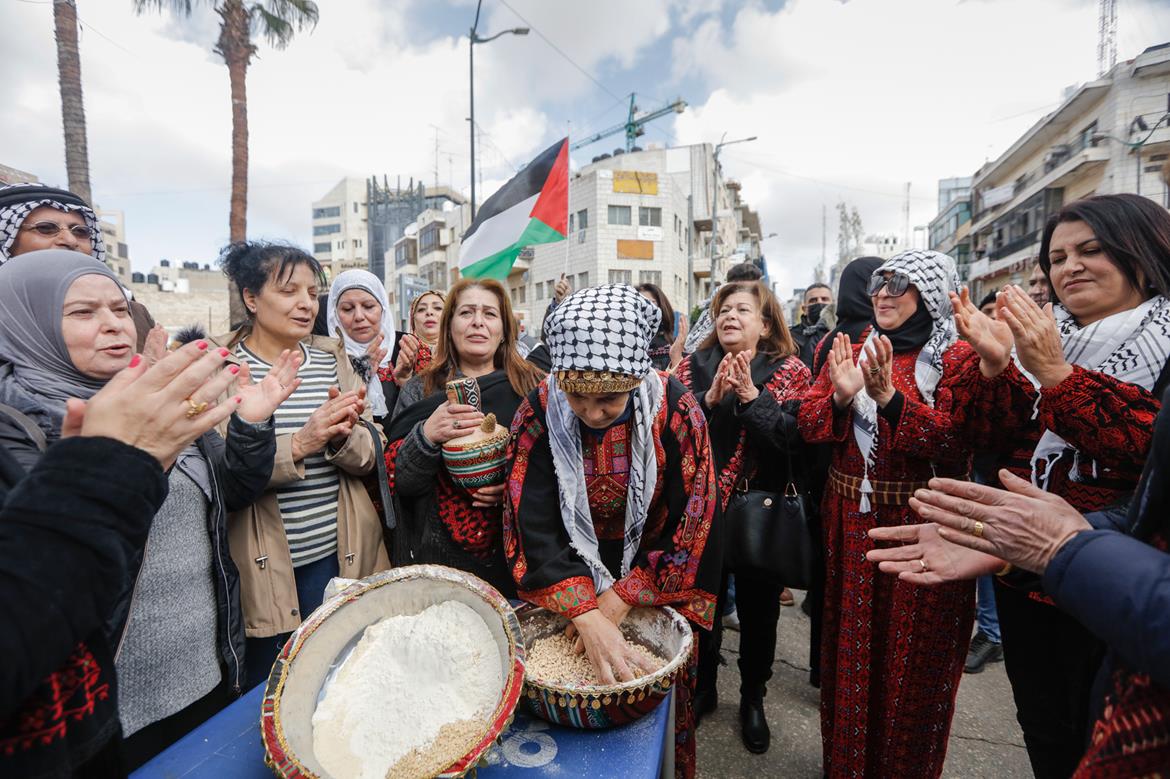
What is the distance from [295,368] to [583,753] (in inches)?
55.4

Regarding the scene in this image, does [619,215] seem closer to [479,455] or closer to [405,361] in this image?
[405,361]

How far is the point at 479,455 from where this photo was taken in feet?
6.46

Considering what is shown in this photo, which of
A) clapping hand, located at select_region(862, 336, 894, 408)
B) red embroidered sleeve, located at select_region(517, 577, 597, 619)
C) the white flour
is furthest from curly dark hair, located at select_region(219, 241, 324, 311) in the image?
clapping hand, located at select_region(862, 336, 894, 408)

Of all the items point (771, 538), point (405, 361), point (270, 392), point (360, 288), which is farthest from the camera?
point (360, 288)

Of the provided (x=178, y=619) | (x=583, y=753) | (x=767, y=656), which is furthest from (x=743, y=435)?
(x=178, y=619)

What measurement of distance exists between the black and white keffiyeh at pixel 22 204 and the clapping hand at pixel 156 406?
182 cm

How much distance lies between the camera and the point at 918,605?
6.92ft

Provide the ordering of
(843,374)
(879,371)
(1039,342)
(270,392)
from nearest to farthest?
(1039,342), (270,392), (879,371), (843,374)

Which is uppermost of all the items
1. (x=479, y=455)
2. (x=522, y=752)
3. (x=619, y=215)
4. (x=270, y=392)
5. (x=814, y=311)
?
(x=619, y=215)

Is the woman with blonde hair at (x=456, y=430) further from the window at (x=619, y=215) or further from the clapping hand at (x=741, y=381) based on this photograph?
the window at (x=619, y=215)

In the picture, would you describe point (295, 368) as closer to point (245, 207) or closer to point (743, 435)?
point (743, 435)

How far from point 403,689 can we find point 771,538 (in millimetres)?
1751

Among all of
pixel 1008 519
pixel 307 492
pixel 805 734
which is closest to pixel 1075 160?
pixel 805 734

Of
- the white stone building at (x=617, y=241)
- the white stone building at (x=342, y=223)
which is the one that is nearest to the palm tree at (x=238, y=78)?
the white stone building at (x=617, y=241)
